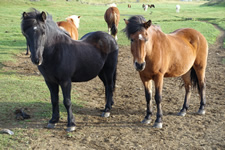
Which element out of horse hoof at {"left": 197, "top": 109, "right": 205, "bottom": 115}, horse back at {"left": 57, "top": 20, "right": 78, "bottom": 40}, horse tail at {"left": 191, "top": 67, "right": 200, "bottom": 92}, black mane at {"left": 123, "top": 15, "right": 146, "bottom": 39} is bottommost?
horse hoof at {"left": 197, "top": 109, "right": 205, "bottom": 115}

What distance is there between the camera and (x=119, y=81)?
26.9 ft

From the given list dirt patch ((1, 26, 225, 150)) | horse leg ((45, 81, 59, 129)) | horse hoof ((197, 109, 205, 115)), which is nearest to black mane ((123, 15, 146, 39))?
horse leg ((45, 81, 59, 129))

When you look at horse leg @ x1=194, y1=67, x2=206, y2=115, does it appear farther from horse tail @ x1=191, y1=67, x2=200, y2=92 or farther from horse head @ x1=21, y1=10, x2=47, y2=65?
horse head @ x1=21, y1=10, x2=47, y2=65

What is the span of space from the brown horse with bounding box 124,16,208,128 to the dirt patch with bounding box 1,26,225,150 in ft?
1.12

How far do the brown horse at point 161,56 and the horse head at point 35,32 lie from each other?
152cm

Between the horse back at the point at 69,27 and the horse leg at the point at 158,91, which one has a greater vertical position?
the horse back at the point at 69,27

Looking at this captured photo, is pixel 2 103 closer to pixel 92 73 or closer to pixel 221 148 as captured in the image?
pixel 92 73

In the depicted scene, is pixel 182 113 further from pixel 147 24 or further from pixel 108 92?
→ pixel 147 24

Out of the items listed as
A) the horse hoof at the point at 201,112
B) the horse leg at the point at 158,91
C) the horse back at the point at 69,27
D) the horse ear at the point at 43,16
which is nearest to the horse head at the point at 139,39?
the horse leg at the point at 158,91

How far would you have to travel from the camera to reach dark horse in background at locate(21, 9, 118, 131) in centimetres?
396

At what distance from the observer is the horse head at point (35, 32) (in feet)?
12.8

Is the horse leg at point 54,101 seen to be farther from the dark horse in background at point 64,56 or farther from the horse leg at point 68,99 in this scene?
the horse leg at point 68,99

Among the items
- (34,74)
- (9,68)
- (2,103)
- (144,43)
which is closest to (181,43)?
(144,43)

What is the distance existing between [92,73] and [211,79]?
4.92 meters
